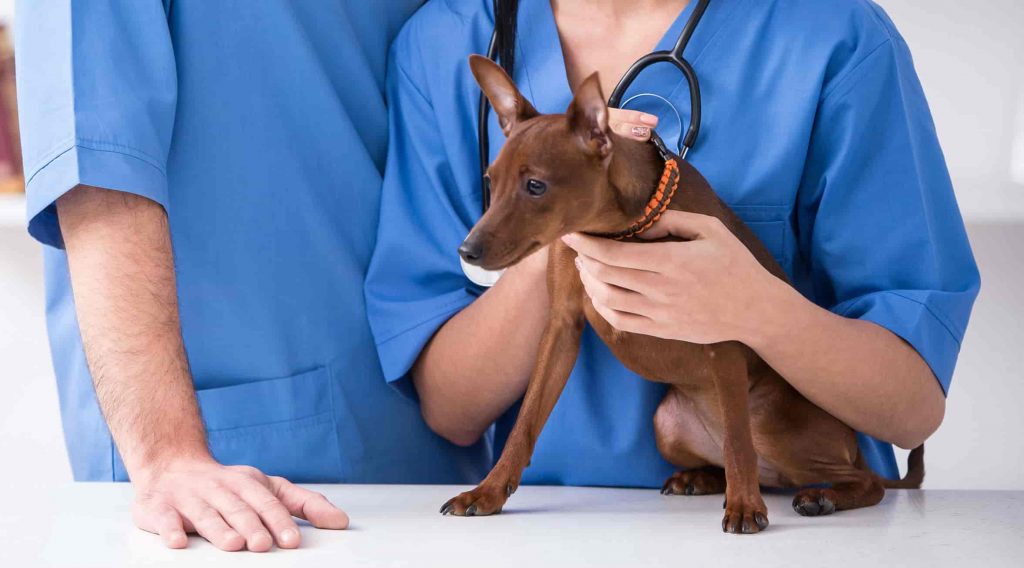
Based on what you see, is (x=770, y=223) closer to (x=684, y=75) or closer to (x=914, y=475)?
(x=684, y=75)

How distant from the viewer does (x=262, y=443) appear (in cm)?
132

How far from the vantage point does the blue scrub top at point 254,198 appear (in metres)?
1.13

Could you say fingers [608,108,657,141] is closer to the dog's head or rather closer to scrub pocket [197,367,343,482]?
the dog's head

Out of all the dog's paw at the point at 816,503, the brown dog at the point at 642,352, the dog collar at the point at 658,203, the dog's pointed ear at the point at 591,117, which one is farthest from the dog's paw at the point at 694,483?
the dog's pointed ear at the point at 591,117

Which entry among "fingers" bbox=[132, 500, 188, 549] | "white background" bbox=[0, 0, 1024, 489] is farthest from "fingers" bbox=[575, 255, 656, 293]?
"white background" bbox=[0, 0, 1024, 489]

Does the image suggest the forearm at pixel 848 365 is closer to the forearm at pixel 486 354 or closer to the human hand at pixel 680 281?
the human hand at pixel 680 281

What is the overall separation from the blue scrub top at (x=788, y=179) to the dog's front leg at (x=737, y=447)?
0.22 m

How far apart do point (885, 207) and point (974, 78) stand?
0.87 m

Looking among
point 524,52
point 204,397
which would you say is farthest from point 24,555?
point 524,52

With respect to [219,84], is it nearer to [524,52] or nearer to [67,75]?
[67,75]

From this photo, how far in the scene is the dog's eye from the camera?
934 millimetres

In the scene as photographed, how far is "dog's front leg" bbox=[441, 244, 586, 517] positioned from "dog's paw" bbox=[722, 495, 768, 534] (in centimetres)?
22

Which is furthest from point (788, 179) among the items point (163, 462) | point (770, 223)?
point (163, 462)

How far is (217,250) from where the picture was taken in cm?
129
